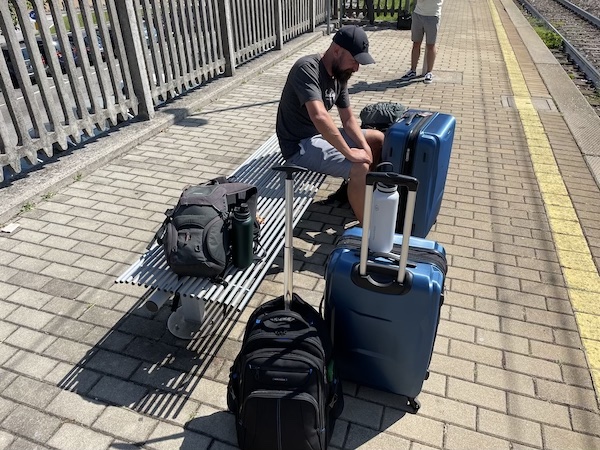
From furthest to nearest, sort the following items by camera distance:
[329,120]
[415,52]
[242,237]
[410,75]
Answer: [410,75], [415,52], [329,120], [242,237]

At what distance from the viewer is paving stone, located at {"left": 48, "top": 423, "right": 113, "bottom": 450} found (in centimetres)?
213

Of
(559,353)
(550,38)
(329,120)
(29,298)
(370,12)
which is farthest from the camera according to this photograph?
(370,12)

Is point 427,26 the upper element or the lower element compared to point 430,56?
upper

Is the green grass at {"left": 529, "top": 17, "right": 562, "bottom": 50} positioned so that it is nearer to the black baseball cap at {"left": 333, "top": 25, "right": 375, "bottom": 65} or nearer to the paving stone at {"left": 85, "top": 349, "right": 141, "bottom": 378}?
the black baseball cap at {"left": 333, "top": 25, "right": 375, "bottom": 65}

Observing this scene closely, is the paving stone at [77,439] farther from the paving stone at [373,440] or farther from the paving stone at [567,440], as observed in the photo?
the paving stone at [567,440]

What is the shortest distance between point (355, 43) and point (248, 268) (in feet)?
5.59

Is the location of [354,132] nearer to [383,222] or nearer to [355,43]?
[355,43]

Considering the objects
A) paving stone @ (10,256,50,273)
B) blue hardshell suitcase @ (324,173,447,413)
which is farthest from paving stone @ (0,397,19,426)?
blue hardshell suitcase @ (324,173,447,413)

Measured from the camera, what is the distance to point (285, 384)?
191 cm

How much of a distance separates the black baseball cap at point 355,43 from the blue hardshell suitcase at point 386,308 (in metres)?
1.42

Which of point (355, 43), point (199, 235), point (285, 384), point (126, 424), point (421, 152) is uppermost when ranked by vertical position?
point (355, 43)

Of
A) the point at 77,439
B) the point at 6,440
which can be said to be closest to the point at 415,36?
the point at 77,439

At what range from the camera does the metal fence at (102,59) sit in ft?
13.9

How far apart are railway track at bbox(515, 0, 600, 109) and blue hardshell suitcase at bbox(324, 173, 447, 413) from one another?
6933 mm
